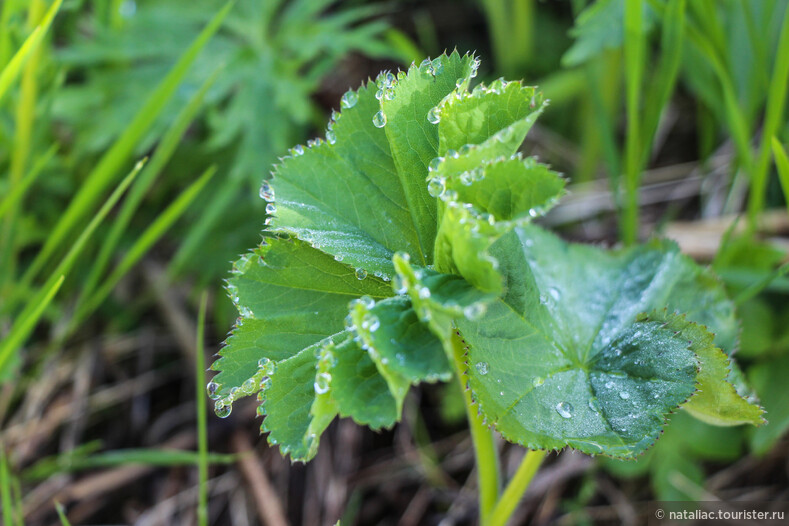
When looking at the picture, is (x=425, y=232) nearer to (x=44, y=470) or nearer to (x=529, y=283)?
(x=529, y=283)

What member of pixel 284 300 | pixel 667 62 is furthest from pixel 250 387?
pixel 667 62

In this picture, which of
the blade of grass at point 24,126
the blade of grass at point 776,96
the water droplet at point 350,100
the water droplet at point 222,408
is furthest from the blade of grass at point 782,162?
the blade of grass at point 24,126

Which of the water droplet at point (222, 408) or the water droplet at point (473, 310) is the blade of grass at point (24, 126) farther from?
the water droplet at point (473, 310)

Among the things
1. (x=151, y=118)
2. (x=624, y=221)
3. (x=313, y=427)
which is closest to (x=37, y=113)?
(x=151, y=118)

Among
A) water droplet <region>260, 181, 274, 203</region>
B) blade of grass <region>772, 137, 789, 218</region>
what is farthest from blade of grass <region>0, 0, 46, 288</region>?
blade of grass <region>772, 137, 789, 218</region>

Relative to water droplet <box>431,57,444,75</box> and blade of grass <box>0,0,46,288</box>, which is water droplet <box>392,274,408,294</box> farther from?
blade of grass <box>0,0,46,288</box>

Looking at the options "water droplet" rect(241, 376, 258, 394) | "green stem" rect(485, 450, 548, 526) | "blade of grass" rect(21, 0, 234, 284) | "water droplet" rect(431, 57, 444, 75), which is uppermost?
"blade of grass" rect(21, 0, 234, 284)
